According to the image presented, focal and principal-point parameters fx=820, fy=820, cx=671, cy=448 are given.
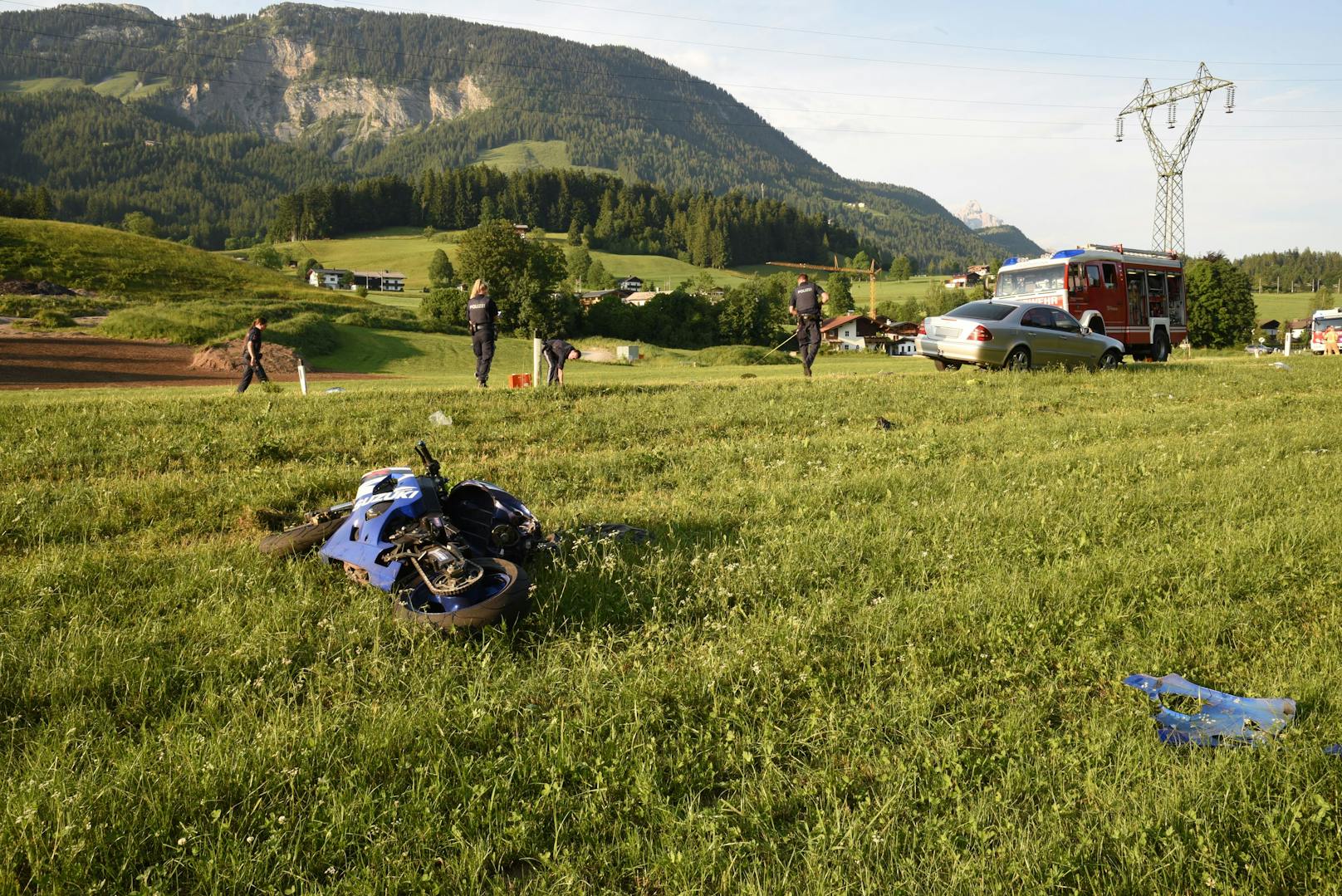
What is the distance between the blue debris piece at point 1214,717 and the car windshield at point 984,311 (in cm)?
1604

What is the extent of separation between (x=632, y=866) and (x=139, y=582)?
418 cm

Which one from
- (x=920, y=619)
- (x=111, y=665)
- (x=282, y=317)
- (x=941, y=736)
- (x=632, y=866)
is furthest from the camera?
(x=282, y=317)

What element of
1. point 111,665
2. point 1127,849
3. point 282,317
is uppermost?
point 282,317

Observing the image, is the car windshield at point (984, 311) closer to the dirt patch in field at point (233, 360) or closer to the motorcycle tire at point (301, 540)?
the motorcycle tire at point (301, 540)

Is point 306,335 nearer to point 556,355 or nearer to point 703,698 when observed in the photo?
point 556,355

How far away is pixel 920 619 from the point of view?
468 cm

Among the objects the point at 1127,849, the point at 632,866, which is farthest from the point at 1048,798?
the point at 632,866

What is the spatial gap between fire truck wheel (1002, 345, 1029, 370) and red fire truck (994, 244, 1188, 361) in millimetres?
4315

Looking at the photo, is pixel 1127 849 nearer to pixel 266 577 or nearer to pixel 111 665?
pixel 111 665

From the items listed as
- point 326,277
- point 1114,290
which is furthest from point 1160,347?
point 326,277

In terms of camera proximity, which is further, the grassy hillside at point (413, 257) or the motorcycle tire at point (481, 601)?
the grassy hillside at point (413, 257)

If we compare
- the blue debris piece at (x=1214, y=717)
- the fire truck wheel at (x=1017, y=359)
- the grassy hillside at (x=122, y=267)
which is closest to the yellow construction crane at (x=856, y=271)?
the grassy hillside at (x=122, y=267)

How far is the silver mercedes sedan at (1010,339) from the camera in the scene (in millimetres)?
18703

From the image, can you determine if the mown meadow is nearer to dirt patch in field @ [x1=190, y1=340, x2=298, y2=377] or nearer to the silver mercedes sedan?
the silver mercedes sedan
